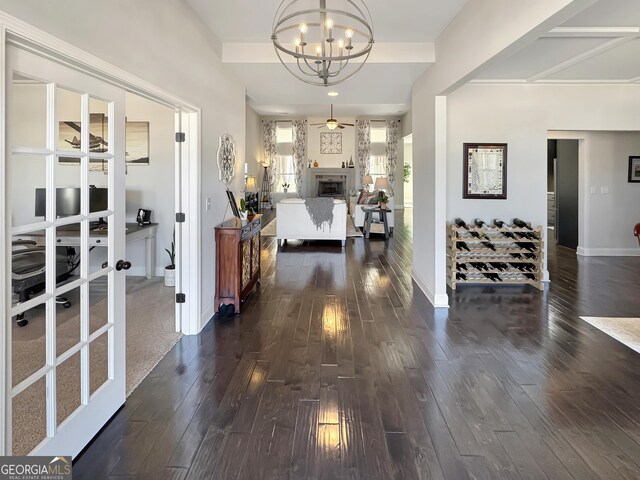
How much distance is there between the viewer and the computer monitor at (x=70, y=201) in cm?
183

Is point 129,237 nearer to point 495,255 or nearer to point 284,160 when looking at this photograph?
point 495,255

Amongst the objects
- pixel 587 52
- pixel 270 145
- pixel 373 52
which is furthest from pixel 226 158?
pixel 270 145

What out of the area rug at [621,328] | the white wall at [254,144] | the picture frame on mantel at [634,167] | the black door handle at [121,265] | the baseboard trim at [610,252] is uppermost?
the white wall at [254,144]

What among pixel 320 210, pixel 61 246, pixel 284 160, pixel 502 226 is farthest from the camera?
pixel 284 160

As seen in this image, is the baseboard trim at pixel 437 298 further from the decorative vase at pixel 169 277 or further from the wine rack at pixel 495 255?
the decorative vase at pixel 169 277

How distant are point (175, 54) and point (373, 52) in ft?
7.34

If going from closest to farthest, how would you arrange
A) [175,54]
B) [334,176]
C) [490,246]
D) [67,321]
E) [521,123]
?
[67,321] → [175,54] → [490,246] → [521,123] → [334,176]

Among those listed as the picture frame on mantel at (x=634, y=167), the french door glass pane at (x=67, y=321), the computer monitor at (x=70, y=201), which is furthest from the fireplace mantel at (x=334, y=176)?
the french door glass pane at (x=67, y=321)

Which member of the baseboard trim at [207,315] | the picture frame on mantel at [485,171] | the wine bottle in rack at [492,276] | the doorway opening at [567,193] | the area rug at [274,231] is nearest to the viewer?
the baseboard trim at [207,315]

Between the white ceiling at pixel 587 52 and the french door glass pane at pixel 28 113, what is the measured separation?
370cm

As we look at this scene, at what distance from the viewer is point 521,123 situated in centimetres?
570

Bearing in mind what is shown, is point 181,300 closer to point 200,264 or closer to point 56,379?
point 200,264

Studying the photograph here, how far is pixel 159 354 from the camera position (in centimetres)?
334

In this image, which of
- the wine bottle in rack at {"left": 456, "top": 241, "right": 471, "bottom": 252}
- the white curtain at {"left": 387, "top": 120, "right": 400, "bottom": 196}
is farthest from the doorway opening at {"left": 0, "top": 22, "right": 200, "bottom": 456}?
the white curtain at {"left": 387, "top": 120, "right": 400, "bottom": 196}
